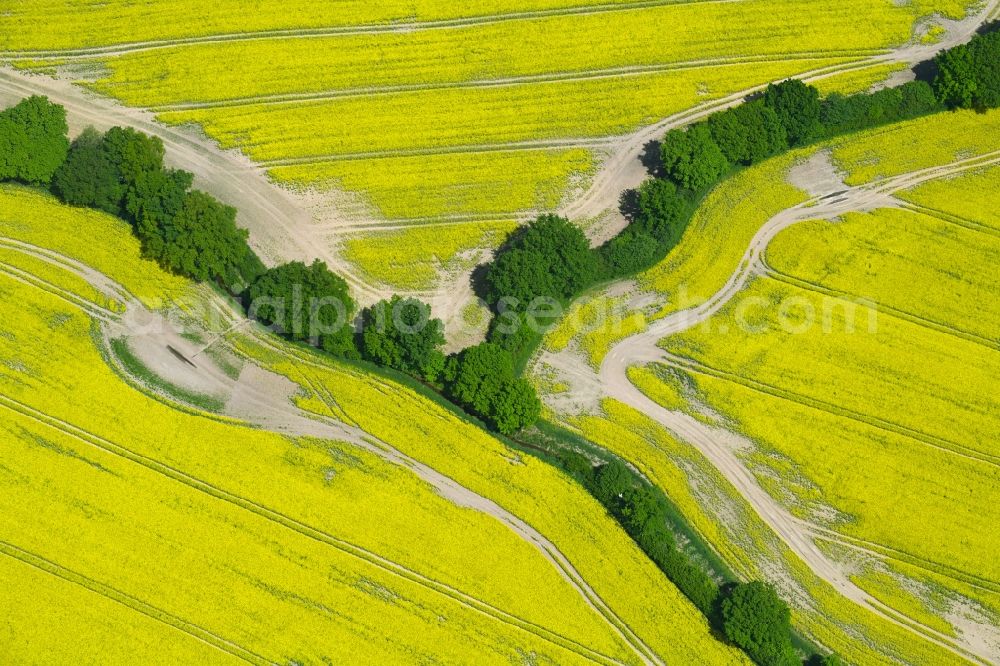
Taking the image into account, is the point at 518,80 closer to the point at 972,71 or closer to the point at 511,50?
the point at 511,50

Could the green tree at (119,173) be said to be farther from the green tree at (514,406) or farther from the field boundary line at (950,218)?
the field boundary line at (950,218)

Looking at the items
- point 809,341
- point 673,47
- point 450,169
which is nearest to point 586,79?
point 673,47

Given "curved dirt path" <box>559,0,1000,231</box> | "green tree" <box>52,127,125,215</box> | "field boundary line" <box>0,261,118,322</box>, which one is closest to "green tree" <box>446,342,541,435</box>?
"curved dirt path" <box>559,0,1000,231</box>

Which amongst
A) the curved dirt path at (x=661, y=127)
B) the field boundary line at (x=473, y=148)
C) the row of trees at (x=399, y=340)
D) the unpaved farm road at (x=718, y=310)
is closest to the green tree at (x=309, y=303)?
the row of trees at (x=399, y=340)

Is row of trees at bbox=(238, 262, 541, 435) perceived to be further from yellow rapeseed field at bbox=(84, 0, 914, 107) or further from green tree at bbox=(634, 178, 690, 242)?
yellow rapeseed field at bbox=(84, 0, 914, 107)

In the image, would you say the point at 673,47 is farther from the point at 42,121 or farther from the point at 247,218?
the point at 42,121

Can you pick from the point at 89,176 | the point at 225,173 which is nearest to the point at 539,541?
the point at 225,173
